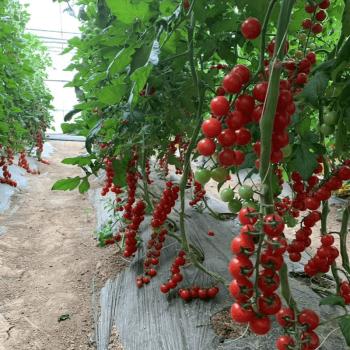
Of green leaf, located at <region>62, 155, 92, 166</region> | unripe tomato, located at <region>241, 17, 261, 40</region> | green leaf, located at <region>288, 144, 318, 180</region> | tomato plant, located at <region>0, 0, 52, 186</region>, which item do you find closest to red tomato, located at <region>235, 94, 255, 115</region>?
unripe tomato, located at <region>241, 17, 261, 40</region>

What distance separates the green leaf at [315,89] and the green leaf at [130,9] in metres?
0.49

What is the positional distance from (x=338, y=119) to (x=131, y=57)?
→ 1.79 ft

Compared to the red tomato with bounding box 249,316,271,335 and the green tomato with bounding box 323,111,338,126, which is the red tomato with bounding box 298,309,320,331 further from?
the green tomato with bounding box 323,111,338,126

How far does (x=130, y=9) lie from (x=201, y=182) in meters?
0.51

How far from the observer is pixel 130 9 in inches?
38.0

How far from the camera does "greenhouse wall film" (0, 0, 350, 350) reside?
62 cm

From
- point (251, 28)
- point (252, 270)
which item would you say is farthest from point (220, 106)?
point (252, 270)

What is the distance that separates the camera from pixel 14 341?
1.98 meters

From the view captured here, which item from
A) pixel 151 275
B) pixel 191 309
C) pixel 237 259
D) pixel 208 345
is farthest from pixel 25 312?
pixel 237 259

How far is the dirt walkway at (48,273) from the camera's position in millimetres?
2062

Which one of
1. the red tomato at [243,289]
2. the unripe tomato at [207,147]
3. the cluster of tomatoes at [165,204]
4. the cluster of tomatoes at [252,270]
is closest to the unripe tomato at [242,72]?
the unripe tomato at [207,147]

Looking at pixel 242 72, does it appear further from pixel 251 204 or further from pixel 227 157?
pixel 251 204

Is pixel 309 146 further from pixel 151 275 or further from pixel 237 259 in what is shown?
pixel 151 275

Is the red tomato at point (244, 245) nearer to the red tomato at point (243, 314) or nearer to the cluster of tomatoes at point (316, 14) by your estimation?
the red tomato at point (243, 314)
